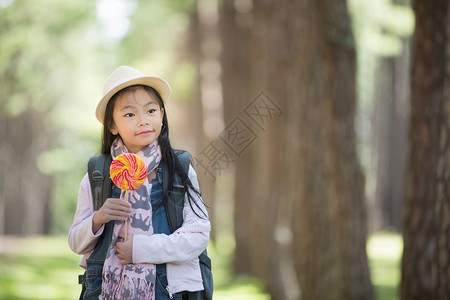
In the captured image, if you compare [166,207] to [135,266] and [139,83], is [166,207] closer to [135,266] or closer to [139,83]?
[135,266]

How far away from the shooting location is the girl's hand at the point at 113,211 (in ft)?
9.12

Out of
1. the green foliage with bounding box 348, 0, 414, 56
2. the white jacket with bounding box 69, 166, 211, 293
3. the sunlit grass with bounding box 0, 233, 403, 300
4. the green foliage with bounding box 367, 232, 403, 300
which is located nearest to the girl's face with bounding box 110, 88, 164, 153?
the white jacket with bounding box 69, 166, 211, 293

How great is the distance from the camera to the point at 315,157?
8.08 m

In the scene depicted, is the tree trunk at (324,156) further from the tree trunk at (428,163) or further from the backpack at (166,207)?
the backpack at (166,207)

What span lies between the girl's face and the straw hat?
0.05 metres

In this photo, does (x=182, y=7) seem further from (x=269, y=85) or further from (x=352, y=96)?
(x=352, y=96)

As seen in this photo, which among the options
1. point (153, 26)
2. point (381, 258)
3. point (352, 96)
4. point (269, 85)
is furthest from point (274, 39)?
point (381, 258)

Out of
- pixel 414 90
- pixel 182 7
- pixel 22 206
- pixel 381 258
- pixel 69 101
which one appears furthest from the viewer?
pixel 22 206

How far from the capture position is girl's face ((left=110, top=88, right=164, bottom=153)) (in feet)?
9.80

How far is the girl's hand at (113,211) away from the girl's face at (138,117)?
360mm

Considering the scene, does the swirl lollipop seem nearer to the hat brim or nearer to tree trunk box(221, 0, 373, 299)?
the hat brim

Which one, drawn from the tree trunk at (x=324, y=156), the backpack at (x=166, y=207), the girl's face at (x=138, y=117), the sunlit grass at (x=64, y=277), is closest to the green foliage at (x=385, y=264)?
the sunlit grass at (x=64, y=277)

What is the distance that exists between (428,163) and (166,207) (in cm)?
387

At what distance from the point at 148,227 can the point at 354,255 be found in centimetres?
588
